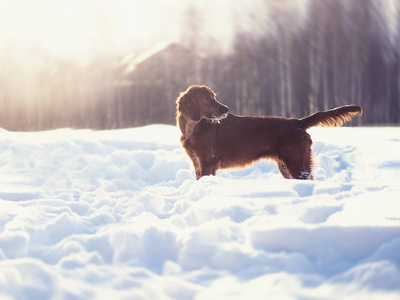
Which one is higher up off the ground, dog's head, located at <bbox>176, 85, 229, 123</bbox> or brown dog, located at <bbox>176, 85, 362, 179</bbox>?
dog's head, located at <bbox>176, 85, 229, 123</bbox>

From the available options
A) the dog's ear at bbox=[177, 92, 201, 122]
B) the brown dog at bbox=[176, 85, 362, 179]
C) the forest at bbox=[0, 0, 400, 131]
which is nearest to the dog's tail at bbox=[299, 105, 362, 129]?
the brown dog at bbox=[176, 85, 362, 179]

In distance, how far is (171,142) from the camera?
6.90 meters

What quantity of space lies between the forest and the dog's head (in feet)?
32.2

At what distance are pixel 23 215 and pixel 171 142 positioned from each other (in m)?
4.29

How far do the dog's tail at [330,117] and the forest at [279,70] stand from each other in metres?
10.3

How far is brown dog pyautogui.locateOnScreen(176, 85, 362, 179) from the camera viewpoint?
420 cm

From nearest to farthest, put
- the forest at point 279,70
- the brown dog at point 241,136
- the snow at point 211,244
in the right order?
the snow at point 211,244
the brown dog at point 241,136
the forest at point 279,70

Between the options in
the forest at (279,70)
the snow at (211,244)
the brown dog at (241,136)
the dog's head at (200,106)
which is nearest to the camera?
the snow at (211,244)

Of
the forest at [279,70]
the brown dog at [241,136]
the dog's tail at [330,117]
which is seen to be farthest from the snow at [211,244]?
the forest at [279,70]

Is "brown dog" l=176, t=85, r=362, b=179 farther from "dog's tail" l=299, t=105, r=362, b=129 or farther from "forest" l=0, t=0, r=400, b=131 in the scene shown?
"forest" l=0, t=0, r=400, b=131

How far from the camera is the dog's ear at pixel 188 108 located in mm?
4395

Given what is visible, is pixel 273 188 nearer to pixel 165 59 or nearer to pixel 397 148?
pixel 397 148

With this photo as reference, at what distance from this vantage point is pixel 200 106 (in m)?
4.42

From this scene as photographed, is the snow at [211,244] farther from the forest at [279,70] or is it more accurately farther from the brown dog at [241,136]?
the forest at [279,70]
